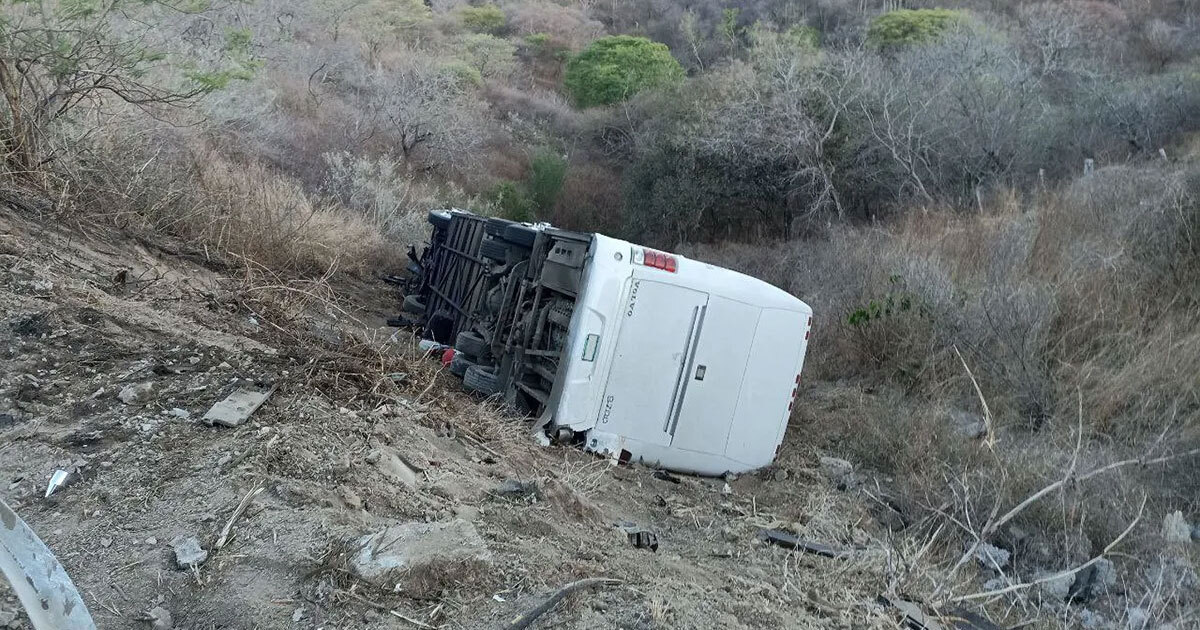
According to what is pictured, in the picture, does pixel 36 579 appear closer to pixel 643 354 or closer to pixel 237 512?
pixel 237 512

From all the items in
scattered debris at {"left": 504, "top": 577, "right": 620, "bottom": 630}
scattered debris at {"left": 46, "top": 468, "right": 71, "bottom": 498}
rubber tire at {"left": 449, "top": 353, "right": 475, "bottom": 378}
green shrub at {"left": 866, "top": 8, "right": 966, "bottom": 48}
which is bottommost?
rubber tire at {"left": 449, "top": 353, "right": 475, "bottom": 378}

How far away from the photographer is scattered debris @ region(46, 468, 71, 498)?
439 cm

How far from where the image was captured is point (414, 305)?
1231 centimetres

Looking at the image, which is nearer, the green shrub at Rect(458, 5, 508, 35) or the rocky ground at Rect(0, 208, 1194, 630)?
the rocky ground at Rect(0, 208, 1194, 630)

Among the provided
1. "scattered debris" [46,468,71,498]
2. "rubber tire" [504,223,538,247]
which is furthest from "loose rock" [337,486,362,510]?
"rubber tire" [504,223,538,247]

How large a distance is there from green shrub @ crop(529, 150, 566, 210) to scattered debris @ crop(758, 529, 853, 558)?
82.9 feet

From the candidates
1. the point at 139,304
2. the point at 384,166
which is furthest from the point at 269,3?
Result: the point at 139,304

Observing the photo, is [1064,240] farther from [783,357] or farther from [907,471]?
[783,357]

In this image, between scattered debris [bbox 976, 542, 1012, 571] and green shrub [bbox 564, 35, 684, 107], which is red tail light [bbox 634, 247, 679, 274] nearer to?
scattered debris [bbox 976, 542, 1012, 571]

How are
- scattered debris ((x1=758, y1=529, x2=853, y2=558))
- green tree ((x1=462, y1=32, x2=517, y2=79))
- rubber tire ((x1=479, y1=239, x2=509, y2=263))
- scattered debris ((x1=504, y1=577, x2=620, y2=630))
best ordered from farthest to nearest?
green tree ((x1=462, y1=32, x2=517, y2=79)) → rubber tire ((x1=479, y1=239, x2=509, y2=263)) → scattered debris ((x1=758, y1=529, x2=853, y2=558)) → scattered debris ((x1=504, y1=577, x2=620, y2=630))

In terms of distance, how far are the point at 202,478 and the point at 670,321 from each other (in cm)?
343

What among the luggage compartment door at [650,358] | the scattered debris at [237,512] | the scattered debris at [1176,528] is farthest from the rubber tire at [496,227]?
the scattered debris at [1176,528]

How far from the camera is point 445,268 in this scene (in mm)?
11422

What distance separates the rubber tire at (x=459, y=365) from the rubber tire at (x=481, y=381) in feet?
1.11
